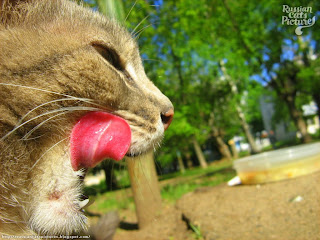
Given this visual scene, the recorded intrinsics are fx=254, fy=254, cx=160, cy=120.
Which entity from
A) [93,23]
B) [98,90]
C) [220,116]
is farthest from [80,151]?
[220,116]

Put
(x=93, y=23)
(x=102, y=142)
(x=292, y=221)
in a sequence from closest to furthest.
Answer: (x=102, y=142), (x=93, y=23), (x=292, y=221)

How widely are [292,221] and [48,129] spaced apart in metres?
2.43

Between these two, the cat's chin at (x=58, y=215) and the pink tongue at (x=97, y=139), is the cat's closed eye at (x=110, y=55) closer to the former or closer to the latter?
the pink tongue at (x=97, y=139)

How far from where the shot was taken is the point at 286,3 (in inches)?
65.8

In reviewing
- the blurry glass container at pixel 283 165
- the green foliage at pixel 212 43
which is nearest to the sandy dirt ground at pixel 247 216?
the blurry glass container at pixel 283 165

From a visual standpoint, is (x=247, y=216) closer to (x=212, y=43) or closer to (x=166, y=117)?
(x=166, y=117)

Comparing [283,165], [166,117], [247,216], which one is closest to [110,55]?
[166,117]

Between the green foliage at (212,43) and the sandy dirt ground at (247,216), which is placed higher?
the green foliage at (212,43)

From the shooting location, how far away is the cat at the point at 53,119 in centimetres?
121

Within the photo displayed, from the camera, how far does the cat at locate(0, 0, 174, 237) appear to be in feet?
3.98

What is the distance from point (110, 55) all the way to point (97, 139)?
0.60m

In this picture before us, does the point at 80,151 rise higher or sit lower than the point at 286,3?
lower

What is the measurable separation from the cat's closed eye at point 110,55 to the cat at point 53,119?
3 cm

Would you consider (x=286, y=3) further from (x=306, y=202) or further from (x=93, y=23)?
(x=306, y=202)
